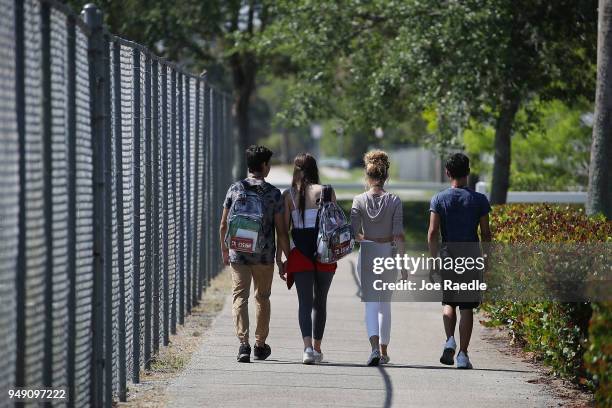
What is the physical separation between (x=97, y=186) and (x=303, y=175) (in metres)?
2.71

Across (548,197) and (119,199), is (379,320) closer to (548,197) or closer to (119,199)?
(119,199)

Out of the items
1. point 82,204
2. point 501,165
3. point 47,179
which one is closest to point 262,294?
point 82,204

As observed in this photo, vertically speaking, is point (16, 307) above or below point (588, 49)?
below

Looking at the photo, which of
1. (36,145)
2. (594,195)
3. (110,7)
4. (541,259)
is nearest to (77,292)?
(36,145)

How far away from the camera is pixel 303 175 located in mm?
10148

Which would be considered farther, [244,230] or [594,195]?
[594,195]

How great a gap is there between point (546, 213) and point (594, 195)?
2683mm

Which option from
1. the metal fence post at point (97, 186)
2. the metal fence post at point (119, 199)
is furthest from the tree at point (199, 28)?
the metal fence post at point (97, 186)

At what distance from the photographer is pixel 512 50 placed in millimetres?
20750

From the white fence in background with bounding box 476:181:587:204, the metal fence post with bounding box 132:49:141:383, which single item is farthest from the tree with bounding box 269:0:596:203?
the metal fence post with bounding box 132:49:141:383

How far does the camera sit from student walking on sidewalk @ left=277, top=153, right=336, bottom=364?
10.2 metres

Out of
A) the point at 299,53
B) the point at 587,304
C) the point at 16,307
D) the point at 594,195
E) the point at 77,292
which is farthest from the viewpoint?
the point at 299,53

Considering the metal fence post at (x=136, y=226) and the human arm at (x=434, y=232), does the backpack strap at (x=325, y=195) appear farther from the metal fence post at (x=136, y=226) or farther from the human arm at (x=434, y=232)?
the metal fence post at (x=136, y=226)

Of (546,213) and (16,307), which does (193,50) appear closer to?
(546,213)
